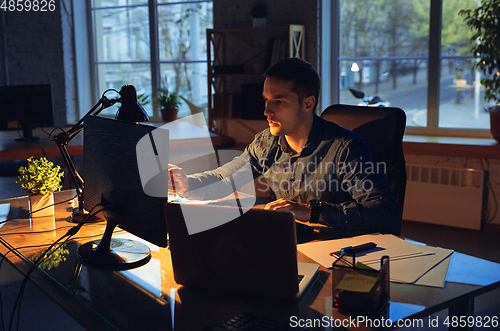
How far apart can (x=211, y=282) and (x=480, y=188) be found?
9.41ft

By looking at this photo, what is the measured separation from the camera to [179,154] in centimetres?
362

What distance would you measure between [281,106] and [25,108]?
2427mm

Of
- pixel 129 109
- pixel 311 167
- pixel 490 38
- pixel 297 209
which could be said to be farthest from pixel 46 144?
pixel 490 38

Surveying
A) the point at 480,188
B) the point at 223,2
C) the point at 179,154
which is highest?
the point at 223,2

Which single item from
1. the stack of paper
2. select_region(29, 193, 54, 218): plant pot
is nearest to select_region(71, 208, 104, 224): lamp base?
select_region(29, 193, 54, 218): plant pot

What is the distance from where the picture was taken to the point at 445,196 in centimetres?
340

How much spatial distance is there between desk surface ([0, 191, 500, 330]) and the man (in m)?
0.29

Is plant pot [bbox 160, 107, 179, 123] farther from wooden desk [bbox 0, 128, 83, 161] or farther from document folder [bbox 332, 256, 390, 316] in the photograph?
document folder [bbox 332, 256, 390, 316]

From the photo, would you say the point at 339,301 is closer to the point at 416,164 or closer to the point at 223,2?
the point at 416,164

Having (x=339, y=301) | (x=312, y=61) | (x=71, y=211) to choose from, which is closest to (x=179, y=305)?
(x=339, y=301)

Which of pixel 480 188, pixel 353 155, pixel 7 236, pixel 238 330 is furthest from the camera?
pixel 480 188

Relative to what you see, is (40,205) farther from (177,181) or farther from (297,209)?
(297,209)

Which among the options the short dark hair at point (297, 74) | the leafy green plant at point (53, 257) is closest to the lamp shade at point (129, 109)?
the leafy green plant at point (53, 257)

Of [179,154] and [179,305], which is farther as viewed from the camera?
[179,154]
